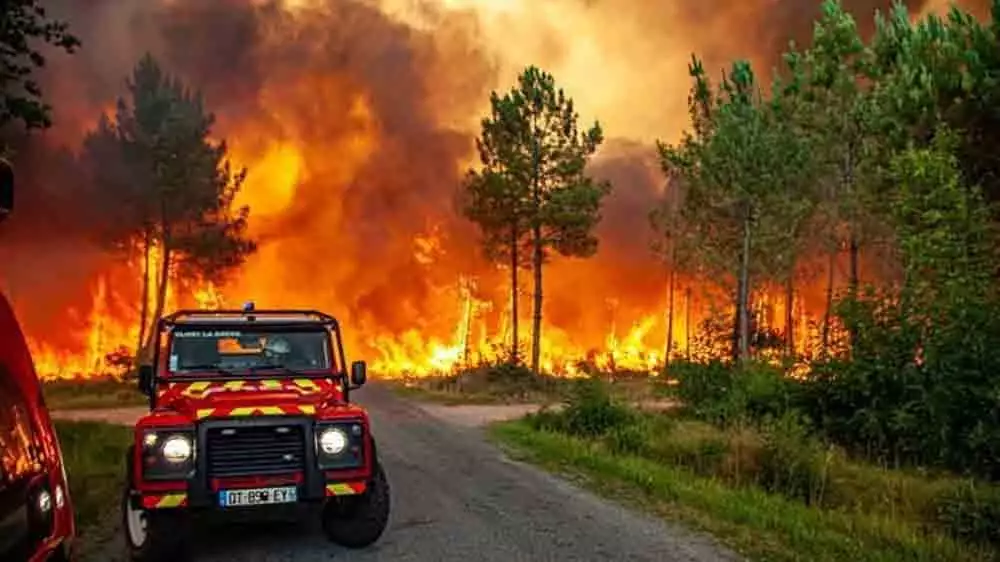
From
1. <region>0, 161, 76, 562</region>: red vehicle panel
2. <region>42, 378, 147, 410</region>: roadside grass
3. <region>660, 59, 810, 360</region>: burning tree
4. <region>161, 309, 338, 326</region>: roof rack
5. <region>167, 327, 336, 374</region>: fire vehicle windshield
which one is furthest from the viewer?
<region>42, 378, 147, 410</region>: roadside grass

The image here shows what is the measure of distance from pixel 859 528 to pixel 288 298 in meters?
46.6

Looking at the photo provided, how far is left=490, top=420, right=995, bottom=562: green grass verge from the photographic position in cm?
831


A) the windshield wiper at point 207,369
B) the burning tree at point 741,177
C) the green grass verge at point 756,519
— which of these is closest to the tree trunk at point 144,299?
the burning tree at point 741,177

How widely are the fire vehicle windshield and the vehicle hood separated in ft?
0.75

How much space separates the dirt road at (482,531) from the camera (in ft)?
27.1

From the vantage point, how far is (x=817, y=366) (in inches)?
787

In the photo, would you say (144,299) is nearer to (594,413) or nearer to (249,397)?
(594,413)

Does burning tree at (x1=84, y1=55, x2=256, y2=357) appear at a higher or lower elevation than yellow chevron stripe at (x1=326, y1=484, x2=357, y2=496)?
higher


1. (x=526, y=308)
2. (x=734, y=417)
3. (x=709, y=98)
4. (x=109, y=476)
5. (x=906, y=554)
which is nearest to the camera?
(x=906, y=554)

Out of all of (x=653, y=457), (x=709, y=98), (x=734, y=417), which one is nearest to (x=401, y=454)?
(x=653, y=457)

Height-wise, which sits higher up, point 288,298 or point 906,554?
point 288,298

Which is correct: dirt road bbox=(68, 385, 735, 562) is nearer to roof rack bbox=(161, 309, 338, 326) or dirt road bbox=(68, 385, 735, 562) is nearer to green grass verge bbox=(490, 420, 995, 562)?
green grass verge bbox=(490, 420, 995, 562)

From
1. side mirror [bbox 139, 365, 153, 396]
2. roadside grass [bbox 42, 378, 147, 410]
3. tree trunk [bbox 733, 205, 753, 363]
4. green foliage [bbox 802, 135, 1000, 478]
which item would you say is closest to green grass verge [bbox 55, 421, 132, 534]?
side mirror [bbox 139, 365, 153, 396]

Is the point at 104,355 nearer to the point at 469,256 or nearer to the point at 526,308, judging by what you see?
the point at 469,256
